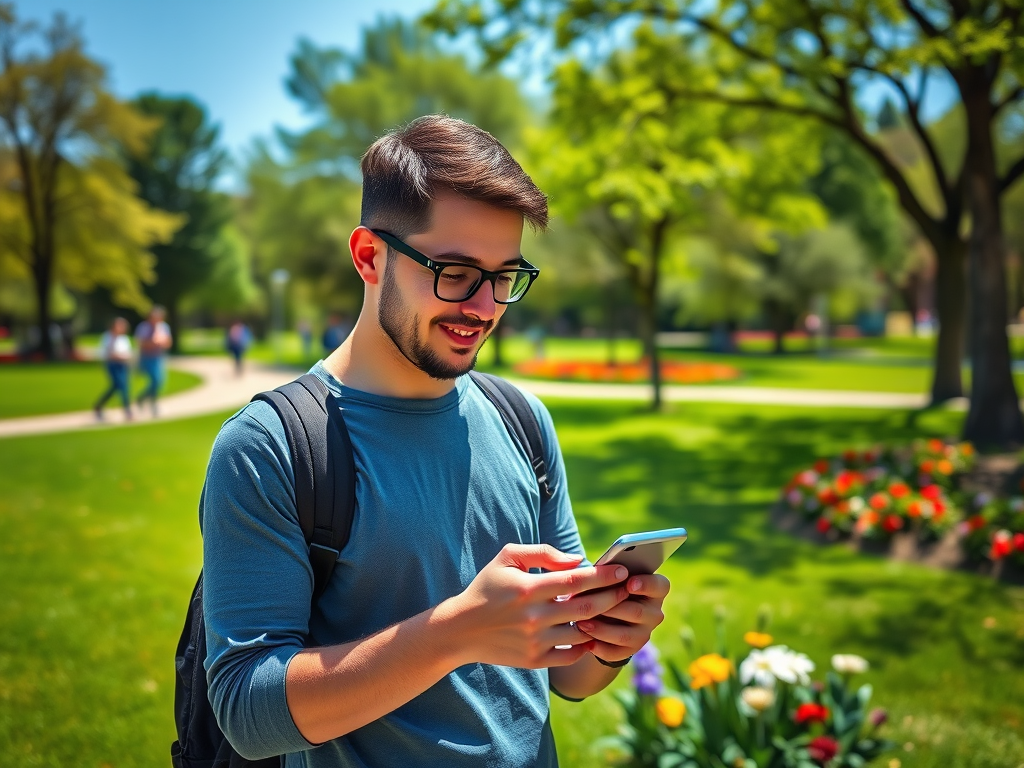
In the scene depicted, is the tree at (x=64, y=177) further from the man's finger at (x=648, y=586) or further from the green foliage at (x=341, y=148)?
the man's finger at (x=648, y=586)

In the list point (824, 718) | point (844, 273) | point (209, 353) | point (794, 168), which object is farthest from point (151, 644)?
point (209, 353)

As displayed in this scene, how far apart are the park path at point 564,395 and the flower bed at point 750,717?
12.5 meters

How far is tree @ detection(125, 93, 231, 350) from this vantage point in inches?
1699

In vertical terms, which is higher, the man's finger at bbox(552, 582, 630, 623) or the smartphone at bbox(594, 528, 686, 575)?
the smartphone at bbox(594, 528, 686, 575)

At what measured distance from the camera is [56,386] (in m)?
22.6

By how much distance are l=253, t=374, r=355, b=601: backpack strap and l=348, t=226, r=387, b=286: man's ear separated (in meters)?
0.29

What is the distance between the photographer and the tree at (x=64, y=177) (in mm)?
33875

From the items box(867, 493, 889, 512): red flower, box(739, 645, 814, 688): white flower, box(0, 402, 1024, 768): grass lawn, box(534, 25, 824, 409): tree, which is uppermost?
box(534, 25, 824, 409): tree

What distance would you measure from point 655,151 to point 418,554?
38.6ft

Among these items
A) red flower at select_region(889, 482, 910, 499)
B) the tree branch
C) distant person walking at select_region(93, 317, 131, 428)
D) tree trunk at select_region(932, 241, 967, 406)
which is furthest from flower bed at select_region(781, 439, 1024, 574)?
distant person walking at select_region(93, 317, 131, 428)

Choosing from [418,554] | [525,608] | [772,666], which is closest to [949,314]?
[772,666]

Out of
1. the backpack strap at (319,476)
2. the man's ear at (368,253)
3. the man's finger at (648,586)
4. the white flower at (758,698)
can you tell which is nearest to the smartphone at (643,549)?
the man's finger at (648,586)

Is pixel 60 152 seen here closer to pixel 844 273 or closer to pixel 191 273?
pixel 191 273

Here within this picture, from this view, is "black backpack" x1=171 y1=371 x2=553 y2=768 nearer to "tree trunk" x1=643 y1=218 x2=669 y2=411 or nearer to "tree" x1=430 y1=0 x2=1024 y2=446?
"tree" x1=430 y1=0 x2=1024 y2=446
